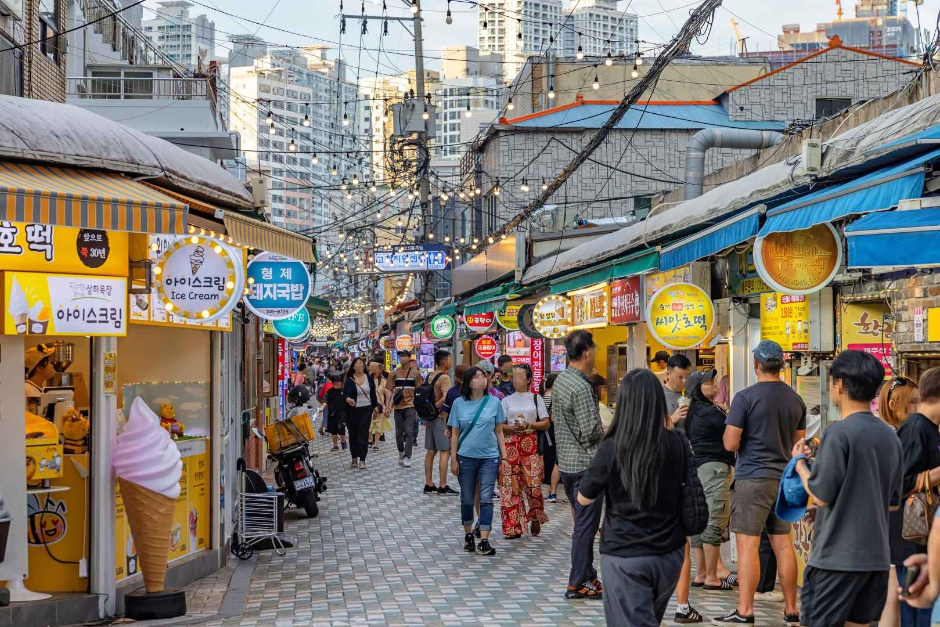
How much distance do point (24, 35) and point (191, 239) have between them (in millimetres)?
9925

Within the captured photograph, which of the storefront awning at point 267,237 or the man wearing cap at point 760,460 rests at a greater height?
the storefront awning at point 267,237

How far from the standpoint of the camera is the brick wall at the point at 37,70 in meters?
16.8

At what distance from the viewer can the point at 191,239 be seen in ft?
28.2

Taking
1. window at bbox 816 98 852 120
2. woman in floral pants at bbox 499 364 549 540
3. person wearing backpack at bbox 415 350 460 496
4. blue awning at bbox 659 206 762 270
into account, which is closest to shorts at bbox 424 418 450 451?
person wearing backpack at bbox 415 350 460 496

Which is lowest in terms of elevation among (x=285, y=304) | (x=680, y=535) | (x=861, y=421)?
(x=680, y=535)

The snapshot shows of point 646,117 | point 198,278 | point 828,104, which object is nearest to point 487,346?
point 646,117

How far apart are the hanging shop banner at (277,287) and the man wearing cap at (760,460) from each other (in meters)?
5.00

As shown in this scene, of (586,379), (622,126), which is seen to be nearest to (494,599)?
(586,379)

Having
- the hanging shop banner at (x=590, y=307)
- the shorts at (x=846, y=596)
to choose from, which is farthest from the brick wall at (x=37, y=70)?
the shorts at (x=846, y=596)

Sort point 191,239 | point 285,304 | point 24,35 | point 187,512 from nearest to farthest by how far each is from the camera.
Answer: point 191,239, point 187,512, point 285,304, point 24,35

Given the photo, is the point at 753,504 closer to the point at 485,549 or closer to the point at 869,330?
the point at 869,330

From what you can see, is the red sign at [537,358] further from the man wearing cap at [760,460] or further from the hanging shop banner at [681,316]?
the man wearing cap at [760,460]

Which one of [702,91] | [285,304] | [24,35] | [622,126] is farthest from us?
[702,91]

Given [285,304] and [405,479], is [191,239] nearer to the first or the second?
[285,304]
